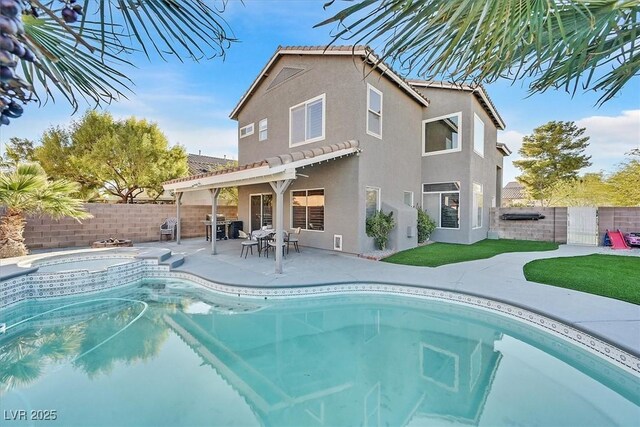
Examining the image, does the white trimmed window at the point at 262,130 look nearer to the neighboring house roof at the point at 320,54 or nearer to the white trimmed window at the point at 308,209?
the neighboring house roof at the point at 320,54

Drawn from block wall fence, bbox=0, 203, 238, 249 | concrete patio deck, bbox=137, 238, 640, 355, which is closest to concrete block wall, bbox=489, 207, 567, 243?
concrete patio deck, bbox=137, 238, 640, 355

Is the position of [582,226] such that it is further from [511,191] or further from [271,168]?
[511,191]

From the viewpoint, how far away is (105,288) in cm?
869

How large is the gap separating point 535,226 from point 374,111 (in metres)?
11.8

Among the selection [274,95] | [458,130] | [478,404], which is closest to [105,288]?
[478,404]

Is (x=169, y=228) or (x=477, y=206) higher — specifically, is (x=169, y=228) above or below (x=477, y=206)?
below

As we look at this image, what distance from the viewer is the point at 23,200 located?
10031 millimetres

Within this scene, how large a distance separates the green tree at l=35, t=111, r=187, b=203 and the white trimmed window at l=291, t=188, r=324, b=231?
11912 mm

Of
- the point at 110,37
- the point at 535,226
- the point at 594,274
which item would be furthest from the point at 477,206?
the point at 110,37

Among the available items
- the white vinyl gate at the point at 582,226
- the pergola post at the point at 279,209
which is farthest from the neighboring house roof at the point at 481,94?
the pergola post at the point at 279,209

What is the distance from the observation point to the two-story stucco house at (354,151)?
1162 centimetres

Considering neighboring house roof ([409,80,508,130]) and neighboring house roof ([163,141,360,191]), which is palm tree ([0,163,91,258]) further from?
neighboring house roof ([409,80,508,130])

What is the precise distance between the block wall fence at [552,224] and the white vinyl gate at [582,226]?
0.71 feet

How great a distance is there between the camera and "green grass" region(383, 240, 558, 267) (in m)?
10.7
